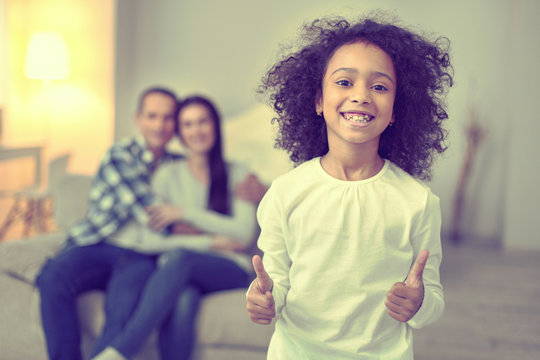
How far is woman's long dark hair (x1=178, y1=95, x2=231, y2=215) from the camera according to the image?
2084mm

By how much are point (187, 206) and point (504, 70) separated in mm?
3210

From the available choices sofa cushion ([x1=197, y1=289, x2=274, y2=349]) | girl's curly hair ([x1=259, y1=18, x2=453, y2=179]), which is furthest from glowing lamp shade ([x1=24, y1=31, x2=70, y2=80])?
girl's curly hair ([x1=259, y1=18, x2=453, y2=179])

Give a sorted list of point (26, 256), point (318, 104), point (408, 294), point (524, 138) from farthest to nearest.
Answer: point (524, 138), point (26, 256), point (318, 104), point (408, 294)

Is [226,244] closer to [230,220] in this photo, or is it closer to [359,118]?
[230,220]

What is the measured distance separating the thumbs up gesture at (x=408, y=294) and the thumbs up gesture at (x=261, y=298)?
147 millimetres

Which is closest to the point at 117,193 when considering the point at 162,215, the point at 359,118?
the point at 162,215

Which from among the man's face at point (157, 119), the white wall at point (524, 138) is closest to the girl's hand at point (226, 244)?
the man's face at point (157, 119)

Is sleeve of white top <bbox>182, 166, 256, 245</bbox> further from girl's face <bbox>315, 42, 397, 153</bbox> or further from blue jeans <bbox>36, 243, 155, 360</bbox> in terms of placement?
girl's face <bbox>315, 42, 397, 153</bbox>

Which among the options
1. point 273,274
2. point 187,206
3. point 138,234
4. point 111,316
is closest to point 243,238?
point 187,206

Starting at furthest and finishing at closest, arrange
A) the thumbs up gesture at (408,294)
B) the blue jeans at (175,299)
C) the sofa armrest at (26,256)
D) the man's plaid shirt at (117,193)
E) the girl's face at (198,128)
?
1. the girl's face at (198,128)
2. the man's plaid shirt at (117,193)
3. the sofa armrest at (26,256)
4. the blue jeans at (175,299)
5. the thumbs up gesture at (408,294)

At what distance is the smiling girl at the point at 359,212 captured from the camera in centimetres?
67

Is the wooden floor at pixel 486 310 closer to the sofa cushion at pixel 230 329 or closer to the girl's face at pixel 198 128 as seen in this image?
the sofa cushion at pixel 230 329

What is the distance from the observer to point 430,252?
0.69 metres

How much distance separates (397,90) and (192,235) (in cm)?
144
